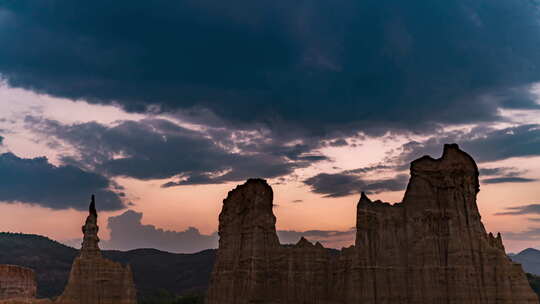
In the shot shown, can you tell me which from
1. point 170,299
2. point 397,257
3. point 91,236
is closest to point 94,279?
point 91,236

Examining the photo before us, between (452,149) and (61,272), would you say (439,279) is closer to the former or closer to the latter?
(452,149)

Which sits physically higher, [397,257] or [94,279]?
[397,257]

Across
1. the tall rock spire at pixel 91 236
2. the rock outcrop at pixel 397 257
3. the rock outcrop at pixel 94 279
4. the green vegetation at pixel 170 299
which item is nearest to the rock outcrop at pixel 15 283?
the rock outcrop at pixel 94 279

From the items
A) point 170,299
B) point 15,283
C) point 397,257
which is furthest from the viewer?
point 170,299

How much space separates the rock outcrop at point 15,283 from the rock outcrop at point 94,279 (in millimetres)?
4405

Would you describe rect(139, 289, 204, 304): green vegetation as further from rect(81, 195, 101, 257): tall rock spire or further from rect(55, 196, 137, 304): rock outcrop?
rect(81, 195, 101, 257): tall rock spire

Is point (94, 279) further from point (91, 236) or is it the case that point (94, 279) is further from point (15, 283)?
point (15, 283)

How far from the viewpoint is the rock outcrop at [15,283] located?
74.0 metres

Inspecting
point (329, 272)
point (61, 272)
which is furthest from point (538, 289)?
point (61, 272)

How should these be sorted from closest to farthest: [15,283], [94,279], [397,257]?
[397,257], [15,283], [94,279]

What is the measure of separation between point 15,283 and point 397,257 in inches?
1896

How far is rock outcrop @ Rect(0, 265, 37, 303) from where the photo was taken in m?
74.0

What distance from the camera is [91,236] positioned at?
8294 centimetres

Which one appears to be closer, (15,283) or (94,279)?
(15,283)
